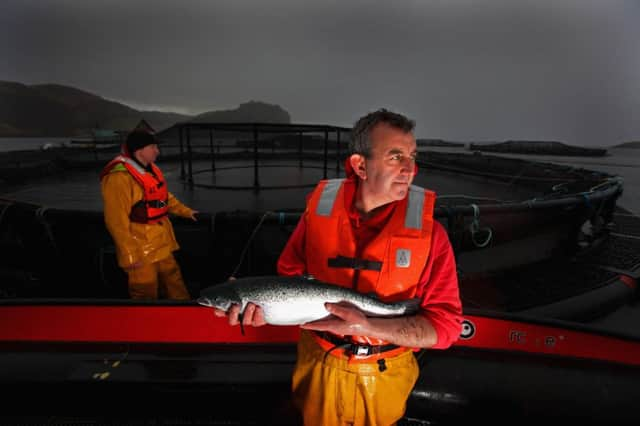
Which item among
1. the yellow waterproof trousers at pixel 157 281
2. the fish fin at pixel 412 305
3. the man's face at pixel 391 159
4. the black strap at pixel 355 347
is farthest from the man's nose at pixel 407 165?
the yellow waterproof trousers at pixel 157 281

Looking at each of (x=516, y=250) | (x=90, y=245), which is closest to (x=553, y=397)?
(x=516, y=250)

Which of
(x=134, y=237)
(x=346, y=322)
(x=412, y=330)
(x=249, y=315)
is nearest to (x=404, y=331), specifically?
(x=412, y=330)

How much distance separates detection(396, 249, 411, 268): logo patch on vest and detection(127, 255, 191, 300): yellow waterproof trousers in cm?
289

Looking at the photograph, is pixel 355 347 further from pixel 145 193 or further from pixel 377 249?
pixel 145 193

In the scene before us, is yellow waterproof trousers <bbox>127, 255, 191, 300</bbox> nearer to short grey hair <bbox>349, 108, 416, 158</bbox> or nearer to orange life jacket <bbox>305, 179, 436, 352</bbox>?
orange life jacket <bbox>305, 179, 436, 352</bbox>

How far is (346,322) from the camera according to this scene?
128 centimetres

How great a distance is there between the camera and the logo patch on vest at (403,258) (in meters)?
1.39

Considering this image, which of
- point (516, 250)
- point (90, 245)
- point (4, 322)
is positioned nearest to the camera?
point (4, 322)

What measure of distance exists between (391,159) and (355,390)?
44.5 inches

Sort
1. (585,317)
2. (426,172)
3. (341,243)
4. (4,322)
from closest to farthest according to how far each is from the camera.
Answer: (341,243) < (4,322) < (585,317) < (426,172)

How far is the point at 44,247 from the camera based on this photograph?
4238 millimetres

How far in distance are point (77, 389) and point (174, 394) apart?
0.77 m

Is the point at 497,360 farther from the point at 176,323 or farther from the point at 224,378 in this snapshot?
the point at 176,323

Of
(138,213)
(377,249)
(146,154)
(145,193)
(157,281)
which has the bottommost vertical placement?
(157,281)
